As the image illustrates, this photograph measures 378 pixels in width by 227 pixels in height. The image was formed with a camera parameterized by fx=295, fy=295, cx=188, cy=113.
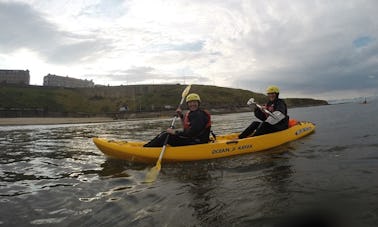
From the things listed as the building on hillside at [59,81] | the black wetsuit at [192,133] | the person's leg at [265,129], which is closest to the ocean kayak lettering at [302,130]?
the person's leg at [265,129]

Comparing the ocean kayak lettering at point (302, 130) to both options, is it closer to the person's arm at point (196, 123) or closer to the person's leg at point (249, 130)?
the person's leg at point (249, 130)

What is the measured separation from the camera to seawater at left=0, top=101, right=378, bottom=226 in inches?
185

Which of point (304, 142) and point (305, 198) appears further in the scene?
point (304, 142)

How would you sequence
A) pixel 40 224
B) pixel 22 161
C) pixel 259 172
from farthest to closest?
pixel 22 161 < pixel 259 172 < pixel 40 224

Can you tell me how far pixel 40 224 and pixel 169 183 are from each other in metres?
2.98

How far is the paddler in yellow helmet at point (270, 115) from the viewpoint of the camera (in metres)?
11.5

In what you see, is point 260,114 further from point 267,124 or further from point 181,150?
point 181,150

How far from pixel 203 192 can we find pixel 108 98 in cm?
9837

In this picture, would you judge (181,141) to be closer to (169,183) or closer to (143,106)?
(169,183)

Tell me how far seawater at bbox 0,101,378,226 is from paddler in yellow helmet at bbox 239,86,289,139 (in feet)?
6.06

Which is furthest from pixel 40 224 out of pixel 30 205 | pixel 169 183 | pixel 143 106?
pixel 143 106

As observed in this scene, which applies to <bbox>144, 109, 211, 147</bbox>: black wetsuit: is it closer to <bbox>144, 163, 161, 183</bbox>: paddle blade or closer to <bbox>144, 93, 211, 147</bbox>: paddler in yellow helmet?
<bbox>144, 93, 211, 147</bbox>: paddler in yellow helmet

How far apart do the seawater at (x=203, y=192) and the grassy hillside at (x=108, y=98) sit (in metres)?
66.9

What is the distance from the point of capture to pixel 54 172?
8.49 m
